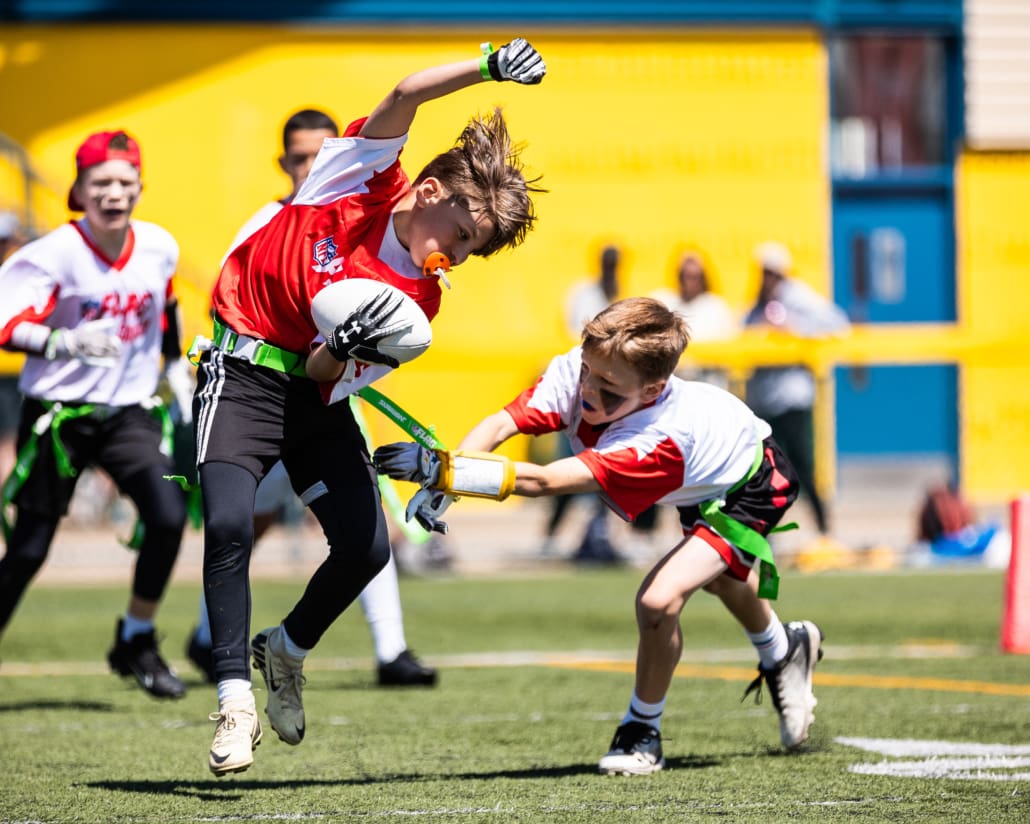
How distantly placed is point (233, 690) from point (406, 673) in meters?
2.45

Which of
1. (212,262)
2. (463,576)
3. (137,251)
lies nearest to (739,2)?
(212,262)

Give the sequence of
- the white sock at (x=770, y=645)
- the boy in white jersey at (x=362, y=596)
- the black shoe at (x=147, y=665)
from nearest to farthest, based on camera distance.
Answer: the white sock at (x=770, y=645) < the black shoe at (x=147, y=665) < the boy in white jersey at (x=362, y=596)

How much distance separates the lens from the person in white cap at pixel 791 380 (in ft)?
41.7

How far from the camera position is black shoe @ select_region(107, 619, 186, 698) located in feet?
23.2

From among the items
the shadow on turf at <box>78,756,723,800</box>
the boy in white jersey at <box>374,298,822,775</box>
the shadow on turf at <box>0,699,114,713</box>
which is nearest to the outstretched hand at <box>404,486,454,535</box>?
the boy in white jersey at <box>374,298,822,775</box>

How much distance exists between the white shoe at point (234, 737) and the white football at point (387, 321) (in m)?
1.00

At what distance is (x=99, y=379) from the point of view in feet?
22.9

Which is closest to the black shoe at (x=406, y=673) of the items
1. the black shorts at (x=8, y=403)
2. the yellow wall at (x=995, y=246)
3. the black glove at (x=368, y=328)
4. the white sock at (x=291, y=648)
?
the white sock at (x=291, y=648)

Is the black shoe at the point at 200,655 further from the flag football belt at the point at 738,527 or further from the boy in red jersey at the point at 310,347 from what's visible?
the flag football belt at the point at 738,527

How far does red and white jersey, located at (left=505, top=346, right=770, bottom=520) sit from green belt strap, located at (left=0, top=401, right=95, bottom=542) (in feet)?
7.26

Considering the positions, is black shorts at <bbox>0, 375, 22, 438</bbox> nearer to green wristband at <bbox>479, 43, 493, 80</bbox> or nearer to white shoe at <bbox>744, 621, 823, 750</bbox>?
white shoe at <bbox>744, 621, 823, 750</bbox>

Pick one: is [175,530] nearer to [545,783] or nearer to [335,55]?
[545,783]

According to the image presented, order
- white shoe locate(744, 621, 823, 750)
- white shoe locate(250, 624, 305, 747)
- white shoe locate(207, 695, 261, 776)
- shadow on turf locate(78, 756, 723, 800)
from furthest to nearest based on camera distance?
1. white shoe locate(744, 621, 823, 750)
2. white shoe locate(250, 624, 305, 747)
3. shadow on turf locate(78, 756, 723, 800)
4. white shoe locate(207, 695, 261, 776)

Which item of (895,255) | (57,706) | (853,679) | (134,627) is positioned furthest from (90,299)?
(895,255)
